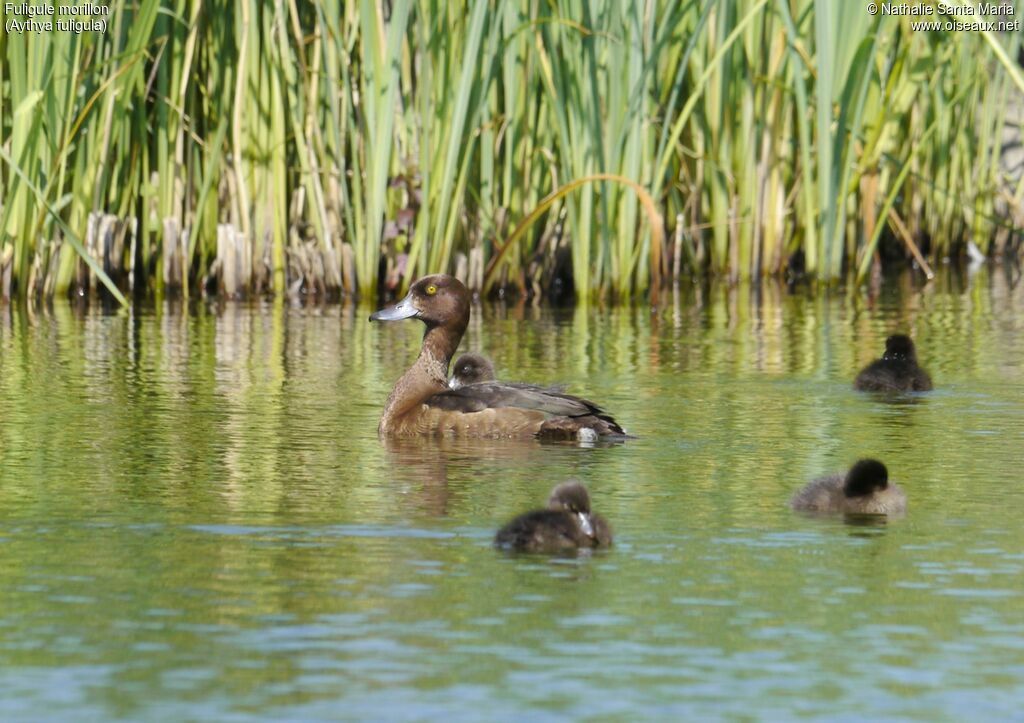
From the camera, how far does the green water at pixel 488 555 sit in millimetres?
4859

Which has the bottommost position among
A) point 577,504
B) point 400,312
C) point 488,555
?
point 488,555

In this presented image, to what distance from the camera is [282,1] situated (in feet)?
48.6

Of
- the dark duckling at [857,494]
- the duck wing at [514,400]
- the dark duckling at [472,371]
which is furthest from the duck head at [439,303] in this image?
the dark duckling at [857,494]

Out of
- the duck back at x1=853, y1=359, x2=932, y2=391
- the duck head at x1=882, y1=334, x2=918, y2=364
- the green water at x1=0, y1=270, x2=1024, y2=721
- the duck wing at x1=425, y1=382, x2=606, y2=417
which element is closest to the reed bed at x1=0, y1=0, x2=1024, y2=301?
the green water at x1=0, y1=270, x2=1024, y2=721

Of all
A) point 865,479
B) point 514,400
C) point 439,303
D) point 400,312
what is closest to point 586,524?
point 865,479

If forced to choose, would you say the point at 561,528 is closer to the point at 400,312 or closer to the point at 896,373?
the point at 400,312

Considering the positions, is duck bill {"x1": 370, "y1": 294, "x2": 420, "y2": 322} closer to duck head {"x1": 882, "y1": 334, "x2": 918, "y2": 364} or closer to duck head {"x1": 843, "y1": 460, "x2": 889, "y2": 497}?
duck head {"x1": 882, "y1": 334, "x2": 918, "y2": 364}

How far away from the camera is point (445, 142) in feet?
47.8

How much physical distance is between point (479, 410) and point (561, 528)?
2.94 metres

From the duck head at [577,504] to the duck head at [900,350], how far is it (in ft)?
15.6

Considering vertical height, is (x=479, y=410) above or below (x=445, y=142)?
below

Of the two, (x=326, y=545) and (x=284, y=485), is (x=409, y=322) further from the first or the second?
(x=326, y=545)

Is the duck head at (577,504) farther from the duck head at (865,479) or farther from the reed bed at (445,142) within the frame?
the reed bed at (445,142)

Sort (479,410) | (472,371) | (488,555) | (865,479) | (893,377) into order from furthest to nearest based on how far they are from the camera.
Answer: (472,371)
(893,377)
(479,410)
(865,479)
(488,555)
